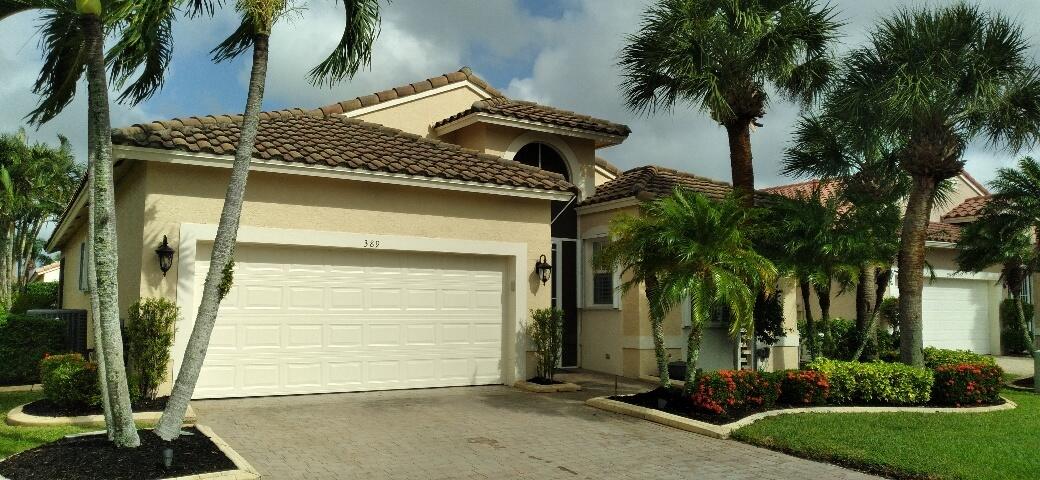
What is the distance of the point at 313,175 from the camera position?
11883 mm

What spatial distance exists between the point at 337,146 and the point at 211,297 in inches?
228

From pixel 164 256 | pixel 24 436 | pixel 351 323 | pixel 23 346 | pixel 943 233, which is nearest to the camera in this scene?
pixel 24 436

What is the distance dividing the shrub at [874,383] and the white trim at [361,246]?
15.9ft

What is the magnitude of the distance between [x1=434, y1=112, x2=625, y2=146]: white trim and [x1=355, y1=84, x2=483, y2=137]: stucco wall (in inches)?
17.2

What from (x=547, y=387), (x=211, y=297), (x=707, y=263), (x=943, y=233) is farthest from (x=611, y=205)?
(x=943, y=233)

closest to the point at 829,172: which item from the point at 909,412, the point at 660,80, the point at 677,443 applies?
the point at 660,80

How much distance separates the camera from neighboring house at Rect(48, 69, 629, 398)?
1113 cm

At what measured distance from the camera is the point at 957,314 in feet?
75.2

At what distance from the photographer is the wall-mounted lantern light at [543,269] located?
13.8m

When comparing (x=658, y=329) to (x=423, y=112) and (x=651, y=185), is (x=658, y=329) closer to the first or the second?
(x=651, y=185)

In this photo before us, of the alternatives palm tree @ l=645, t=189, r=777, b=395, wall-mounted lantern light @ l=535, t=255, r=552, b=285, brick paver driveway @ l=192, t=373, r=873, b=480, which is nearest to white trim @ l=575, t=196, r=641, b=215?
wall-mounted lantern light @ l=535, t=255, r=552, b=285

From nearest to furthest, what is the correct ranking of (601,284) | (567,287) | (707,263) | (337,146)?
1. (707,263)
2. (337,146)
3. (601,284)
4. (567,287)

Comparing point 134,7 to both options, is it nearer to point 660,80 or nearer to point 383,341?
point 383,341

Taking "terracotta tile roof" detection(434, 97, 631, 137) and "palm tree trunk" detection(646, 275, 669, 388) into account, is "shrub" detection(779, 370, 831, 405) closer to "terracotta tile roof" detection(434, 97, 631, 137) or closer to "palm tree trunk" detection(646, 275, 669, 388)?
"palm tree trunk" detection(646, 275, 669, 388)
